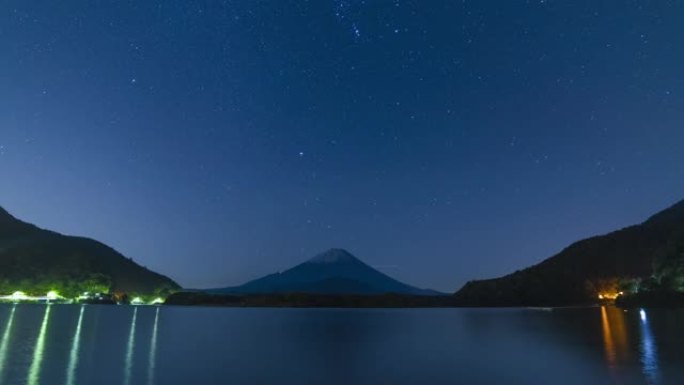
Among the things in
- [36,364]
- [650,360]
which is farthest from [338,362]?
[650,360]

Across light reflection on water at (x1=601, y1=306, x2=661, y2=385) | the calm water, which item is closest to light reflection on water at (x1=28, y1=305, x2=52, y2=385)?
the calm water

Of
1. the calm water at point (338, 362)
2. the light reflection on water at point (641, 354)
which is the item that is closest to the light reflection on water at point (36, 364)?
the calm water at point (338, 362)

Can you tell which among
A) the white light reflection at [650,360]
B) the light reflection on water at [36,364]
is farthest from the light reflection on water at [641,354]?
the light reflection on water at [36,364]

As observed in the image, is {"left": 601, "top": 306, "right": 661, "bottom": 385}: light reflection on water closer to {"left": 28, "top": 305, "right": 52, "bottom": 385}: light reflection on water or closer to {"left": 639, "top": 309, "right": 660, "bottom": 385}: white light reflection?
{"left": 639, "top": 309, "right": 660, "bottom": 385}: white light reflection

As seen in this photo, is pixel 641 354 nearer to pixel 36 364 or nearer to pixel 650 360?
pixel 650 360

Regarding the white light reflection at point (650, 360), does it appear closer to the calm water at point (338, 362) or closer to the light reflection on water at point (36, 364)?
the calm water at point (338, 362)

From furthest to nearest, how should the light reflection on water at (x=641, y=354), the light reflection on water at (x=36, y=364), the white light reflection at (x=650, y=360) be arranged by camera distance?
the light reflection on water at (x=641, y=354), the white light reflection at (x=650, y=360), the light reflection on water at (x=36, y=364)

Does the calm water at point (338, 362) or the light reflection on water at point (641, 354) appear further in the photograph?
the light reflection on water at point (641, 354)

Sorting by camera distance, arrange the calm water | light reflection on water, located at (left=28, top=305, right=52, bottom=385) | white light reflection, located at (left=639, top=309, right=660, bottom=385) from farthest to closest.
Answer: the calm water → white light reflection, located at (left=639, top=309, right=660, bottom=385) → light reflection on water, located at (left=28, top=305, right=52, bottom=385)

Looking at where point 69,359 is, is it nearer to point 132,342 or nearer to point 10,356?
point 10,356

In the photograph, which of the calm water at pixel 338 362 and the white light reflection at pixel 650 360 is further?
the calm water at pixel 338 362

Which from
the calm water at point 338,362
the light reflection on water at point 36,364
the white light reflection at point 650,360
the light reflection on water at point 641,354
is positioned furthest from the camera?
the light reflection on water at point 641,354

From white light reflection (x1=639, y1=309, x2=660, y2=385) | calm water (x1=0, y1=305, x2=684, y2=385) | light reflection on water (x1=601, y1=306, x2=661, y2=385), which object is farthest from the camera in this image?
light reflection on water (x1=601, y1=306, x2=661, y2=385)

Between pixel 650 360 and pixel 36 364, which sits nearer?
pixel 36 364
